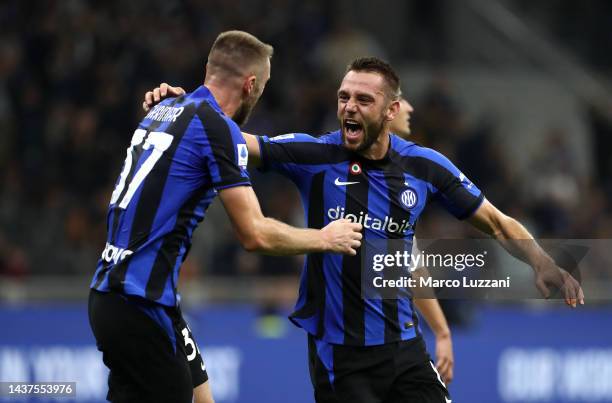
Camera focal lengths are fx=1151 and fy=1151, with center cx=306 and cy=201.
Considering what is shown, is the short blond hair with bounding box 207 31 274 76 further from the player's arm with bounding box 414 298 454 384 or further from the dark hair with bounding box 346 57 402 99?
the player's arm with bounding box 414 298 454 384

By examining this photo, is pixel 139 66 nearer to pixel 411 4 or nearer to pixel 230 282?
pixel 230 282

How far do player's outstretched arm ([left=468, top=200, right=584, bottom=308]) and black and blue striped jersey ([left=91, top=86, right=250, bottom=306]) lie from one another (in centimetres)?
148

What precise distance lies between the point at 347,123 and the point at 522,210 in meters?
7.83

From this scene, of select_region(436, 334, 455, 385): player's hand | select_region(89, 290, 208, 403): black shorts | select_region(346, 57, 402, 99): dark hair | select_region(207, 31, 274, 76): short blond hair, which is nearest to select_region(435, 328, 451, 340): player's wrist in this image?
select_region(436, 334, 455, 385): player's hand

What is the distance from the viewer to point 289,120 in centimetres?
1299

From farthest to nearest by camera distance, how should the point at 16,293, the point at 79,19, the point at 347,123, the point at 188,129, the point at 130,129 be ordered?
the point at 79,19 → the point at 130,129 → the point at 16,293 → the point at 347,123 → the point at 188,129

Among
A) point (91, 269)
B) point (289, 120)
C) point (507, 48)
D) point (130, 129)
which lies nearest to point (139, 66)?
point (130, 129)

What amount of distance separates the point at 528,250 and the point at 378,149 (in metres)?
0.90

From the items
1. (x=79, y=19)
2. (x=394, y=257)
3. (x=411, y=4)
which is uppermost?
(x=411, y=4)

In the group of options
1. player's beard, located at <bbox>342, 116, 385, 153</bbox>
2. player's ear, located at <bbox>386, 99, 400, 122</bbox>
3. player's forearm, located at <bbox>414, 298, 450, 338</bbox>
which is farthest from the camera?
player's forearm, located at <bbox>414, 298, 450, 338</bbox>

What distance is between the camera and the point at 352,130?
566 centimetres

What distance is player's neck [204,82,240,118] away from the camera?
520 centimetres

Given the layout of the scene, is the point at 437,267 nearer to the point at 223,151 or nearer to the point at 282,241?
the point at 282,241

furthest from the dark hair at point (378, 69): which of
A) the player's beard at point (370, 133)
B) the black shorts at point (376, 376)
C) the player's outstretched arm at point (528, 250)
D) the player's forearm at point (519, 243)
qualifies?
the black shorts at point (376, 376)
